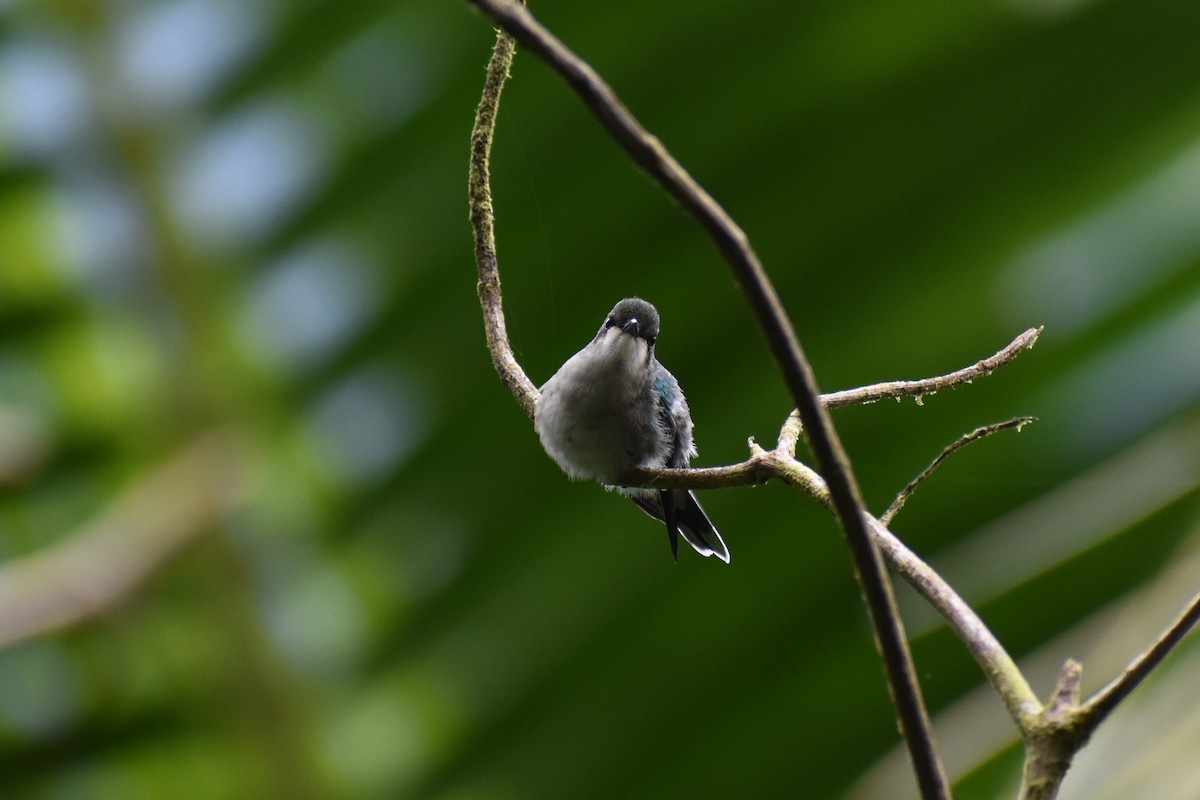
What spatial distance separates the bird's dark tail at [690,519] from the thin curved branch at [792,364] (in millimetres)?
1337

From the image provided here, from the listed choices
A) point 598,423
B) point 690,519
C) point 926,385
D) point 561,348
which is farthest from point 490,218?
point 690,519

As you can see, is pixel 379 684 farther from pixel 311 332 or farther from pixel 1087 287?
pixel 1087 287

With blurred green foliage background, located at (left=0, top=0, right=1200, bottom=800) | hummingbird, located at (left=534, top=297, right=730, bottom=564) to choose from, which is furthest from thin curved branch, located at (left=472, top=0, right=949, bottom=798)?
hummingbird, located at (left=534, top=297, right=730, bottom=564)

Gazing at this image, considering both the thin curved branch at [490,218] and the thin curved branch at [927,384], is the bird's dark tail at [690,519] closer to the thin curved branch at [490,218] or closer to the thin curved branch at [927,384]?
the thin curved branch at [490,218]

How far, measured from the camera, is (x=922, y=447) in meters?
1.85

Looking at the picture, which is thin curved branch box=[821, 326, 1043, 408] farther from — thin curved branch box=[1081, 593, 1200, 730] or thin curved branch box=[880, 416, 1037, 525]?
thin curved branch box=[1081, 593, 1200, 730]

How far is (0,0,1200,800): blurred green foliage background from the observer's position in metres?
1.69

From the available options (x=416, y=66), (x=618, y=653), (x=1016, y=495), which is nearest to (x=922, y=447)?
(x=1016, y=495)

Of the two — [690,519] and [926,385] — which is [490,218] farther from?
[690,519]

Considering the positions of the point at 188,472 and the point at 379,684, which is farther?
the point at 379,684

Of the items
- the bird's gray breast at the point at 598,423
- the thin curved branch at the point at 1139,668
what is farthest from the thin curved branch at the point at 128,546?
the thin curved branch at the point at 1139,668

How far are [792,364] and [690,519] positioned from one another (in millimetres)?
1575

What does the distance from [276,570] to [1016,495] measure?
1.15m

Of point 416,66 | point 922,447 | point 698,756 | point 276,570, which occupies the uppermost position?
point 416,66
